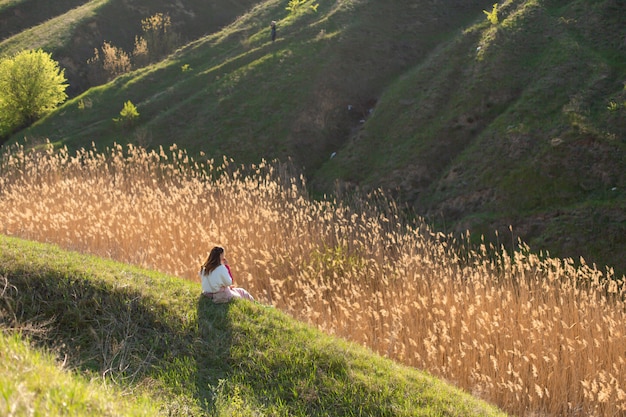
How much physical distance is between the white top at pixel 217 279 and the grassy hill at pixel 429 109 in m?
8.30

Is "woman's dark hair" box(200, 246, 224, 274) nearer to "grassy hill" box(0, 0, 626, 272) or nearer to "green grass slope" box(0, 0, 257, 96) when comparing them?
"grassy hill" box(0, 0, 626, 272)

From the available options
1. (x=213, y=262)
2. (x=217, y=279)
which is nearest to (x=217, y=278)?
(x=217, y=279)

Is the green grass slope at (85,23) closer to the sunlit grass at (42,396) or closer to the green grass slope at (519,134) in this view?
the green grass slope at (519,134)

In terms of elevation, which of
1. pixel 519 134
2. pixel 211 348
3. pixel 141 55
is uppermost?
pixel 141 55

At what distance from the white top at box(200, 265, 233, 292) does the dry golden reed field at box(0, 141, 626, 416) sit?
1.61 m

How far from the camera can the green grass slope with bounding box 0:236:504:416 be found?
6.08 metres

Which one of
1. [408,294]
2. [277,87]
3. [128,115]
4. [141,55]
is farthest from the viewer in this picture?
[141,55]

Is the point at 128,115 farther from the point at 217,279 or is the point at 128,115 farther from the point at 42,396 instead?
the point at 42,396

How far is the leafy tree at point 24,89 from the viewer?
25859 millimetres

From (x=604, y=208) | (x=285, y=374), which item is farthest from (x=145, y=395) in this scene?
(x=604, y=208)

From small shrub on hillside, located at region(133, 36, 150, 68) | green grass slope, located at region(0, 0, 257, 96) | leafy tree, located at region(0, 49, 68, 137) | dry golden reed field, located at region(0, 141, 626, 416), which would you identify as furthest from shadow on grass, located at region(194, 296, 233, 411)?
green grass slope, located at region(0, 0, 257, 96)

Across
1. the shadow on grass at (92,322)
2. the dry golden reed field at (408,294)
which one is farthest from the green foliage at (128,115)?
the shadow on grass at (92,322)

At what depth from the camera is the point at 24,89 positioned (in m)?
26.3

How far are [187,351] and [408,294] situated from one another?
3.73 meters
